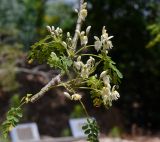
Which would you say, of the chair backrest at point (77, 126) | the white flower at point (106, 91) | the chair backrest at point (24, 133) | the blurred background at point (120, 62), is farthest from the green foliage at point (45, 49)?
the blurred background at point (120, 62)

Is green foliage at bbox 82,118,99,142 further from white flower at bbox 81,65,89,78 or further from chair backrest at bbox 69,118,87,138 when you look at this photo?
chair backrest at bbox 69,118,87,138

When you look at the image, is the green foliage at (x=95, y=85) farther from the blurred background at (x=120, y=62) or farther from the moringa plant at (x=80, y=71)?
the blurred background at (x=120, y=62)

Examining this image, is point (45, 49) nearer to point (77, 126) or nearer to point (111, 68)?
point (111, 68)

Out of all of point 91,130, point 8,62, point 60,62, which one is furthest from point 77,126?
point 60,62

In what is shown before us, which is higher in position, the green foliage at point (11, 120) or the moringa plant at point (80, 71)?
the moringa plant at point (80, 71)

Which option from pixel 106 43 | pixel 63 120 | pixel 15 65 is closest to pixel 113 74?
pixel 106 43

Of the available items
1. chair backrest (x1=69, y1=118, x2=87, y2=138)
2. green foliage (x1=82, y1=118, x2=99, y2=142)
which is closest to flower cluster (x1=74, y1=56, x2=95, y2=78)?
green foliage (x1=82, y1=118, x2=99, y2=142)

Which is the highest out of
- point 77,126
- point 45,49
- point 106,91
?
point 77,126

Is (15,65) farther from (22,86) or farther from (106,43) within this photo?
(106,43)
